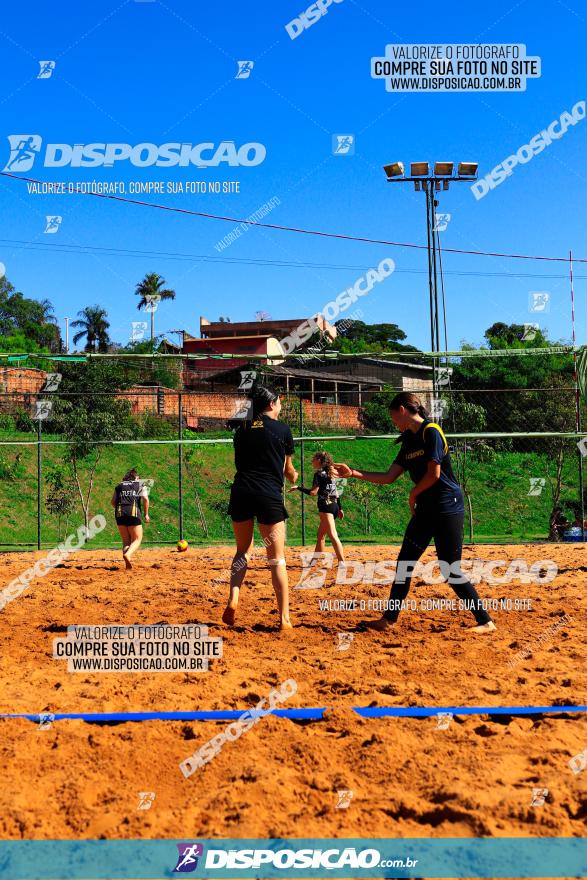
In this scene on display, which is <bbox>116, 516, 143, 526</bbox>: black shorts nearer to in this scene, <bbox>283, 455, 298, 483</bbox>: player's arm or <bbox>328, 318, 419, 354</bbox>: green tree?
<bbox>283, 455, 298, 483</bbox>: player's arm

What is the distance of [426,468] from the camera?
22.4ft

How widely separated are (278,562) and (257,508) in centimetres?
51

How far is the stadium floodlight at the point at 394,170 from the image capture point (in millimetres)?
18047

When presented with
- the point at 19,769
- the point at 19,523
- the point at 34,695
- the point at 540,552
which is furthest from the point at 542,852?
the point at 19,523

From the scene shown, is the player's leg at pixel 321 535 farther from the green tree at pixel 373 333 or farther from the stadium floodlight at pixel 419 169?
the green tree at pixel 373 333

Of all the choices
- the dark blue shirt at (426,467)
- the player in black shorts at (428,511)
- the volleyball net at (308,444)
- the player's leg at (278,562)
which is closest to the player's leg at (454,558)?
the player in black shorts at (428,511)

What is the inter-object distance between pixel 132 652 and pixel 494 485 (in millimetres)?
15884

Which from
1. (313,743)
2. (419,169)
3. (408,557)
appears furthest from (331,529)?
(419,169)

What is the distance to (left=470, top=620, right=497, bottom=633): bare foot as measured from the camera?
6.76 m

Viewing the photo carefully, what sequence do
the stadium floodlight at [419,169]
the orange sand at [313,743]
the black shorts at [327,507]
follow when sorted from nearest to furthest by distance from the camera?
A: 1. the orange sand at [313,743]
2. the black shorts at [327,507]
3. the stadium floodlight at [419,169]

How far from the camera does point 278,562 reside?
22.0ft

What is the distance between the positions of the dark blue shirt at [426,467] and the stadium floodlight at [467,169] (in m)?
13.2

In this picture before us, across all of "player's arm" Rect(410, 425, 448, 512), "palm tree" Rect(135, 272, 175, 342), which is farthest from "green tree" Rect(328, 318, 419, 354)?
"player's arm" Rect(410, 425, 448, 512)

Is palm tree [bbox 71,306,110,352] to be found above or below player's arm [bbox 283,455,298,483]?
above
